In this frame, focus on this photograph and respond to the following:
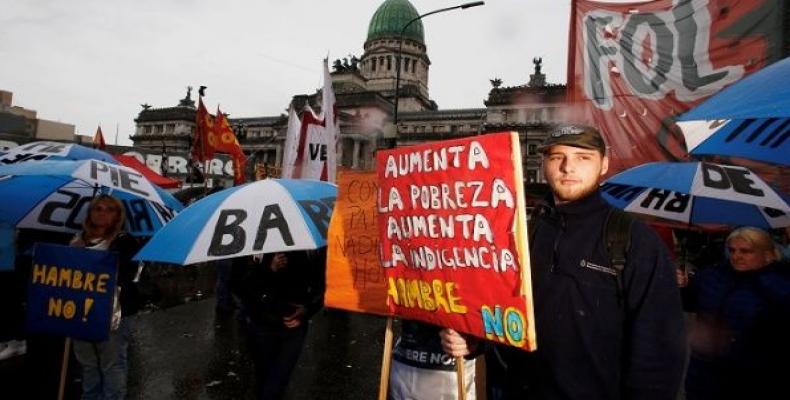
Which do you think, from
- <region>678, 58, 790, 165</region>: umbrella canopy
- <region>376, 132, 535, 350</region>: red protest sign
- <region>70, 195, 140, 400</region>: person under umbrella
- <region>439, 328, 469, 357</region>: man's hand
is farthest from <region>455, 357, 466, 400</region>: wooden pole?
<region>70, 195, 140, 400</region>: person under umbrella

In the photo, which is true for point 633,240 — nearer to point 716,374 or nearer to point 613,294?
point 613,294

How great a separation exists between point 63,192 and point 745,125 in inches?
256

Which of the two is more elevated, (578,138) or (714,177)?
(714,177)

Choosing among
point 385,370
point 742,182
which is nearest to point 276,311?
point 385,370

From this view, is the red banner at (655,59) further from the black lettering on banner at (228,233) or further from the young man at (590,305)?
the black lettering on banner at (228,233)

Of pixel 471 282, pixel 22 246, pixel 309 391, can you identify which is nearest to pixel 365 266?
pixel 471 282

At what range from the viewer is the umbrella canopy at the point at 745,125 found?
7.39 ft

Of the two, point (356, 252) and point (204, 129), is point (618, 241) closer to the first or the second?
point (356, 252)

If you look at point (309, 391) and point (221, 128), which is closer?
point (309, 391)

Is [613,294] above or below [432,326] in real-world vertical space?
above

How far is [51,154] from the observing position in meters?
4.71

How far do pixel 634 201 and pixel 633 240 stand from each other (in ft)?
11.1

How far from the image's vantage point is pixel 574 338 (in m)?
1.98

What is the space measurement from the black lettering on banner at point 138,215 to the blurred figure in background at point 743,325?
550 centimetres
